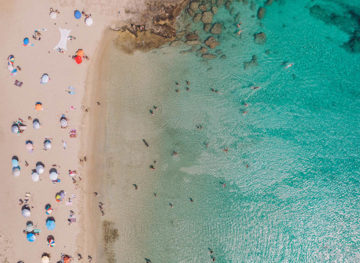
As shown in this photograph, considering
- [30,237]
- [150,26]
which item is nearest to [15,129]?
[30,237]

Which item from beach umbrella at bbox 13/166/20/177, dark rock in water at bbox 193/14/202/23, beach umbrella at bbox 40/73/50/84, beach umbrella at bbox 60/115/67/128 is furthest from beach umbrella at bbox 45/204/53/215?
dark rock in water at bbox 193/14/202/23

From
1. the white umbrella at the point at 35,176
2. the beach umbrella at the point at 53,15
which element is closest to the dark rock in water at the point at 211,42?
the beach umbrella at the point at 53,15

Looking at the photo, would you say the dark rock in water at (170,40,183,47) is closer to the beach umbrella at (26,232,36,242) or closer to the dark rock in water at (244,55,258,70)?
the dark rock in water at (244,55,258,70)

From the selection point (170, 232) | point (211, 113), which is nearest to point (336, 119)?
point (211, 113)

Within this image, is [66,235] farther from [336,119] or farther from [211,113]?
[336,119]

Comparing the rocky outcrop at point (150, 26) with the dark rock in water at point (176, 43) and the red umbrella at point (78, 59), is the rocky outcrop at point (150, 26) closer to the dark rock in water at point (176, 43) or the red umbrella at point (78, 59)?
the dark rock in water at point (176, 43)

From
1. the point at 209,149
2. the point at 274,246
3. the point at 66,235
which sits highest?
the point at 209,149

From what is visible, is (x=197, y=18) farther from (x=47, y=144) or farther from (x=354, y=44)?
(x=47, y=144)
